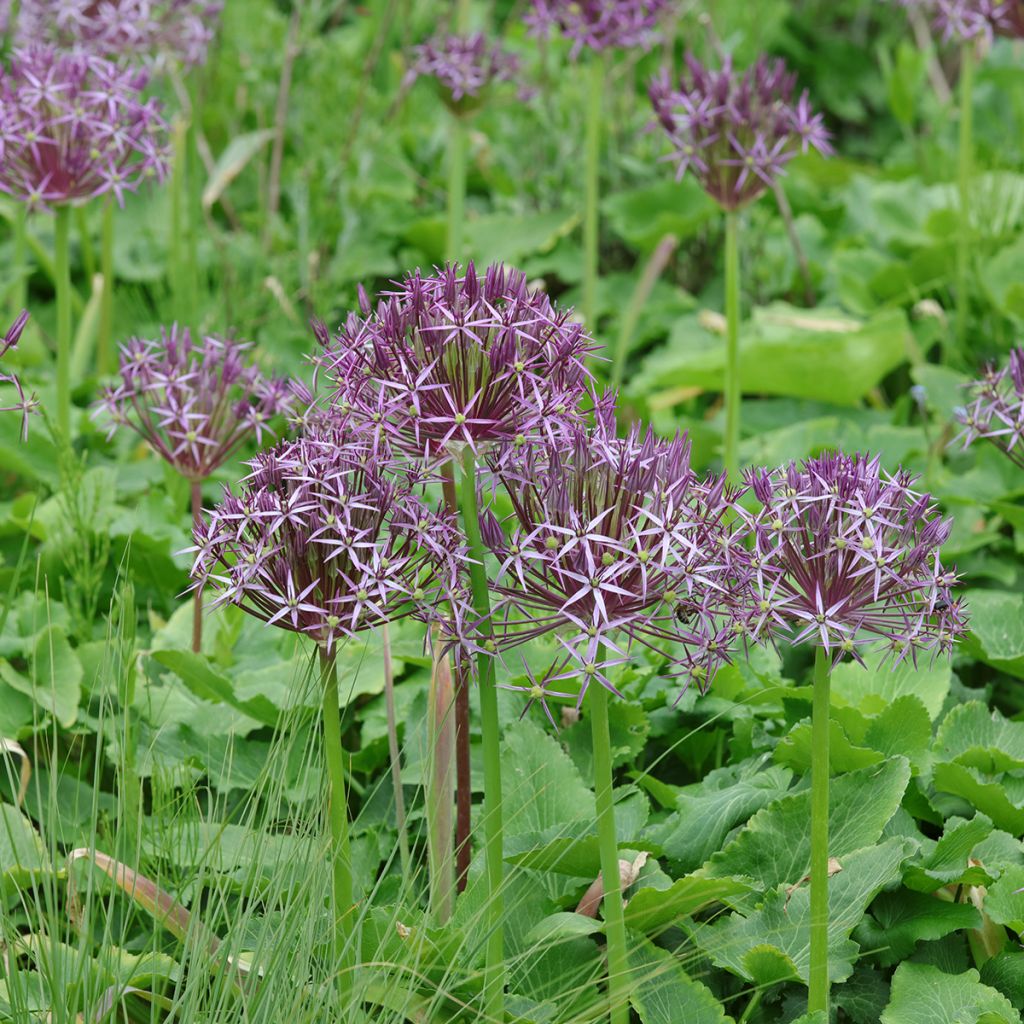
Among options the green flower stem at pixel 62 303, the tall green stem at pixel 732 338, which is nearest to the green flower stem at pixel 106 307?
the green flower stem at pixel 62 303

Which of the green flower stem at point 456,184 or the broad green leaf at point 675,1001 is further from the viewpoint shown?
the green flower stem at point 456,184

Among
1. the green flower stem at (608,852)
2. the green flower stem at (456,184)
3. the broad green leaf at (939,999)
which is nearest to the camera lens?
the green flower stem at (608,852)

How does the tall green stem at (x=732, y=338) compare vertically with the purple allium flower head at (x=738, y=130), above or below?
below

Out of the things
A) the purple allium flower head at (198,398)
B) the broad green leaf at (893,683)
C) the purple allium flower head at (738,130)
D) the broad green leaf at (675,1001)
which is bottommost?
the broad green leaf at (675,1001)

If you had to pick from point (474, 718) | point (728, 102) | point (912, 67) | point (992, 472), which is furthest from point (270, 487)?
point (912, 67)

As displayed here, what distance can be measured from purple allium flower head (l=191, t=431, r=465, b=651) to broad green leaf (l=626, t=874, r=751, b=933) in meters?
0.55

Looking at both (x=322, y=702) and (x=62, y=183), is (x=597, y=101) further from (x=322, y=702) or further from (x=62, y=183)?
(x=322, y=702)

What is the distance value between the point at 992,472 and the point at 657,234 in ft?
5.82

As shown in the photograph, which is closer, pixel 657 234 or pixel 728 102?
pixel 728 102

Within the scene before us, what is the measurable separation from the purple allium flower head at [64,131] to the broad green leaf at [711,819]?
1861mm

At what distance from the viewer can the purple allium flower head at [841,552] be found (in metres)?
1.66

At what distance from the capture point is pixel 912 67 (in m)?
5.45

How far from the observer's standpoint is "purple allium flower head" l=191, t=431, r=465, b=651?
169cm

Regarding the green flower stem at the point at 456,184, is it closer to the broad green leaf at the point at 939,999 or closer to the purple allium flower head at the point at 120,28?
the purple allium flower head at the point at 120,28
